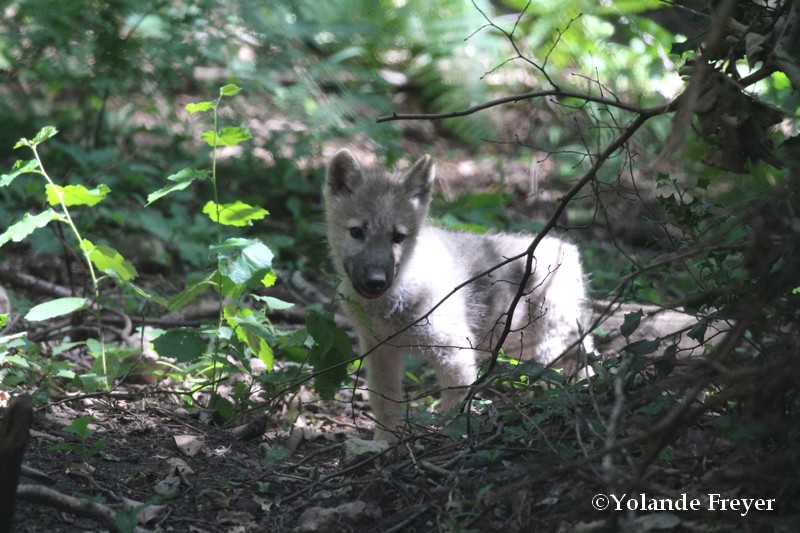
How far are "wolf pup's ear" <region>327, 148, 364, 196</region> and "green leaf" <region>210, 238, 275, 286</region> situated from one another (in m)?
1.52

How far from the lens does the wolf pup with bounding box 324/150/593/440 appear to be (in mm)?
4918

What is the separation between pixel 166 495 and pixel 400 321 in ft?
6.69

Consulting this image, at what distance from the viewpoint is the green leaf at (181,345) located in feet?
13.6

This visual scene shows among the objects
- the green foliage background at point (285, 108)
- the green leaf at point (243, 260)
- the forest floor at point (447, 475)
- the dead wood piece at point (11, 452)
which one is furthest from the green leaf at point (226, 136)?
the dead wood piece at point (11, 452)

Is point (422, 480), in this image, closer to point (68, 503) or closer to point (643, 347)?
point (643, 347)

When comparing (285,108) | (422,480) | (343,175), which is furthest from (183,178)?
(285,108)

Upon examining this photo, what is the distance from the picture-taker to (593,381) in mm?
3490

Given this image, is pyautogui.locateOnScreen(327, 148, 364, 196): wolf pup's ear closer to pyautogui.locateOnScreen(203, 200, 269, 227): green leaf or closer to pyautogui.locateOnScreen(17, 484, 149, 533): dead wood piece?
pyautogui.locateOnScreen(203, 200, 269, 227): green leaf

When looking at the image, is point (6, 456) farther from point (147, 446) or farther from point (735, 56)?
point (735, 56)

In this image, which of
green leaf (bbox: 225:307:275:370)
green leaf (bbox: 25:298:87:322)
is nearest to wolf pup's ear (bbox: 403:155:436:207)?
green leaf (bbox: 225:307:275:370)

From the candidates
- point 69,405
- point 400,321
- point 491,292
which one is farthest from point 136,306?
point 491,292

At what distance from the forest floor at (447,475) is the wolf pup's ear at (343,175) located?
5.88ft

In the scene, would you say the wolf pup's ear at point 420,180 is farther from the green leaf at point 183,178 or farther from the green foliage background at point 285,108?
the green leaf at point 183,178

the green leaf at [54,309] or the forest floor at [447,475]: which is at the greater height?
the green leaf at [54,309]
